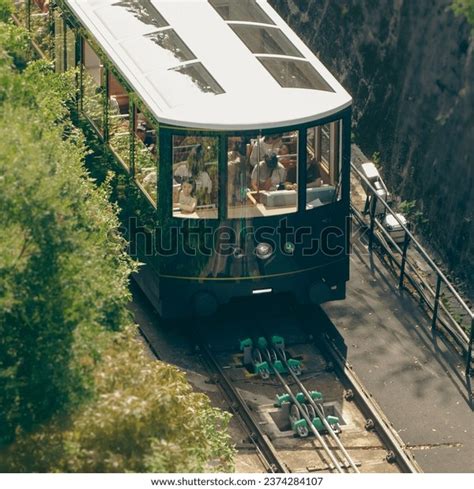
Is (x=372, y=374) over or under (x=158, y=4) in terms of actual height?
under

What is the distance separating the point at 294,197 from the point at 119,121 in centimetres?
319

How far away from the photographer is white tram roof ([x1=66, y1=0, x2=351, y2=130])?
25.1m

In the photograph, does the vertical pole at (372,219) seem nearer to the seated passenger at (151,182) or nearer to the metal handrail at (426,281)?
the metal handrail at (426,281)

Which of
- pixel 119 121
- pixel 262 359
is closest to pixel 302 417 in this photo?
pixel 262 359

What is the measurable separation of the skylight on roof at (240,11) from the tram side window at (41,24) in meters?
3.41

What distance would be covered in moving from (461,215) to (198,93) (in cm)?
574

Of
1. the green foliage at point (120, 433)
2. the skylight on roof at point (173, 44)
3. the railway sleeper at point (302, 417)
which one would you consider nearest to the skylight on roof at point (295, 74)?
the skylight on roof at point (173, 44)

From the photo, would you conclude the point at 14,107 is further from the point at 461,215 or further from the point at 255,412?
the point at 461,215

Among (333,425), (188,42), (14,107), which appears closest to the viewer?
(14,107)

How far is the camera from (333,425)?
24.6 m

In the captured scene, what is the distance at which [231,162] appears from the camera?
2512 cm

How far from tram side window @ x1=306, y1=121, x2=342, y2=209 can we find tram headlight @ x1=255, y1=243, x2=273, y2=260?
0.74 m

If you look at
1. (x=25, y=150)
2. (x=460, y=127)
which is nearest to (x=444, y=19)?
(x=460, y=127)

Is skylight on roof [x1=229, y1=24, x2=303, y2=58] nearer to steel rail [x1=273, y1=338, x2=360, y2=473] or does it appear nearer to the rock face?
the rock face
